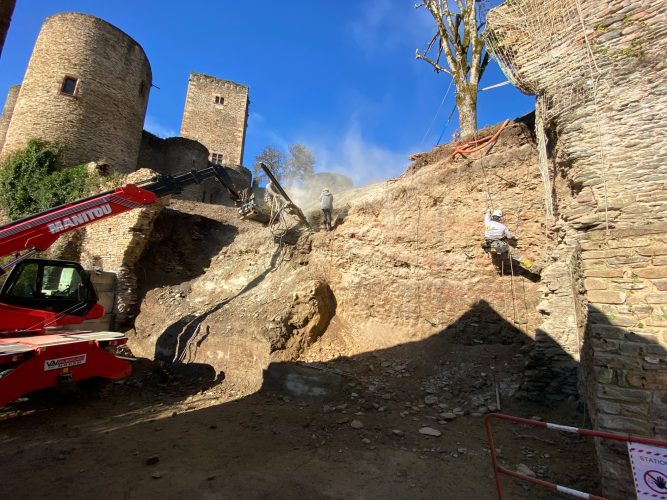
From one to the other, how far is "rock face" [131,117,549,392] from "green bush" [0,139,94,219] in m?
8.56

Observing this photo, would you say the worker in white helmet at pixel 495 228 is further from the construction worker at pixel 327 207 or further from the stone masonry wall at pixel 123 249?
the stone masonry wall at pixel 123 249

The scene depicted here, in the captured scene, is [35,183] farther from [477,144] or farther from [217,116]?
[477,144]

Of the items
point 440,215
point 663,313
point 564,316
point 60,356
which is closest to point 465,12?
point 440,215

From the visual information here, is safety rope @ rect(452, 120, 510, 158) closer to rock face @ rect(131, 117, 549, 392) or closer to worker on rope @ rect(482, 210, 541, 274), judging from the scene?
rock face @ rect(131, 117, 549, 392)

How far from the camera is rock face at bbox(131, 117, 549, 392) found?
6703mm

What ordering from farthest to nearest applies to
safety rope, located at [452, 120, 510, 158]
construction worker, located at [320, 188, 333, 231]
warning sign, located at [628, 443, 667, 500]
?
1. construction worker, located at [320, 188, 333, 231]
2. safety rope, located at [452, 120, 510, 158]
3. warning sign, located at [628, 443, 667, 500]

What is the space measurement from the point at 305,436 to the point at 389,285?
4088 mm

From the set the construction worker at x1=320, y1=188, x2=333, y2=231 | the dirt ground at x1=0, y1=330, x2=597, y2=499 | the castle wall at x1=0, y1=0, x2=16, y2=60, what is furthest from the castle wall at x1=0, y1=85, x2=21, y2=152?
the castle wall at x1=0, y1=0, x2=16, y2=60

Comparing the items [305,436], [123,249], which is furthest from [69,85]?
[305,436]

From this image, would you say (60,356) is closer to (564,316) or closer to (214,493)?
(214,493)

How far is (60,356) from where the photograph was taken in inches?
192

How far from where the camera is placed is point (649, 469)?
2.17 metres

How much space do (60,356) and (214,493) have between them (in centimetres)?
333

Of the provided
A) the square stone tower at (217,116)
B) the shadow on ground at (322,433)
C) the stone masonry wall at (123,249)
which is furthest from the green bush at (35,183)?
the square stone tower at (217,116)
